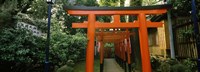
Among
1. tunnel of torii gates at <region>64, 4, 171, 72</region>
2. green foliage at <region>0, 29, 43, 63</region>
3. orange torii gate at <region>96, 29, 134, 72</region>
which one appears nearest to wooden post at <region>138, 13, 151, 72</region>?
tunnel of torii gates at <region>64, 4, 171, 72</region>

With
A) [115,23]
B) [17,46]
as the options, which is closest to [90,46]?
[115,23]

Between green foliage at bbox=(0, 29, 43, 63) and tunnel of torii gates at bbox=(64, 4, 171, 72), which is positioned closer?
tunnel of torii gates at bbox=(64, 4, 171, 72)

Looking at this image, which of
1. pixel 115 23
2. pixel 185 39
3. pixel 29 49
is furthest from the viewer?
pixel 185 39

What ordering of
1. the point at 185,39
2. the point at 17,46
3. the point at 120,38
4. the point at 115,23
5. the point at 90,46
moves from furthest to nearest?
the point at 120,38
the point at 185,39
the point at 17,46
the point at 115,23
the point at 90,46

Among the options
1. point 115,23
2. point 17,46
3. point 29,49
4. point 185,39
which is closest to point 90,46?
point 115,23

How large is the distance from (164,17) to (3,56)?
9.85 meters

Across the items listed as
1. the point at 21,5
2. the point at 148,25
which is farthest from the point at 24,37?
the point at 21,5

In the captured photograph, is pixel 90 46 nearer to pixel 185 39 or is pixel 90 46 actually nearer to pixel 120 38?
pixel 185 39

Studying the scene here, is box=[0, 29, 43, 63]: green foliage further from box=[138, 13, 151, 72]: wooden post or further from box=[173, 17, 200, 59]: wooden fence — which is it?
box=[173, 17, 200, 59]: wooden fence

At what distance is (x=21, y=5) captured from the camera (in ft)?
45.1

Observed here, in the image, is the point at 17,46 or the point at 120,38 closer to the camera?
the point at 17,46

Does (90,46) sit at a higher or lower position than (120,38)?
higher

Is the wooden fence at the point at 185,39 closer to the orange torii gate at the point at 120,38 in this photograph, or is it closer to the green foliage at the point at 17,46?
the orange torii gate at the point at 120,38

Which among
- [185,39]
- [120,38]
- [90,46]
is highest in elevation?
[90,46]
